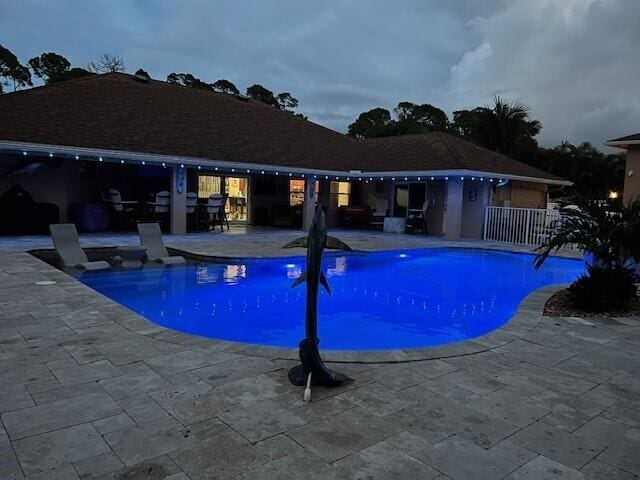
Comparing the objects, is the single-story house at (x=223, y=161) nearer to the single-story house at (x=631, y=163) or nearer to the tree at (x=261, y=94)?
the single-story house at (x=631, y=163)

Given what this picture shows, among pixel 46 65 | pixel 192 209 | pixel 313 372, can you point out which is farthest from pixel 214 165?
pixel 46 65

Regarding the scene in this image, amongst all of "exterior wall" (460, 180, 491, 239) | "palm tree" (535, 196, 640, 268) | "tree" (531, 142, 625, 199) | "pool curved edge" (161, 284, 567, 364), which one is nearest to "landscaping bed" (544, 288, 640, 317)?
"palm tree" (535, 196, 640, 268)

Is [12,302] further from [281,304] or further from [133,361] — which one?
[281,304]

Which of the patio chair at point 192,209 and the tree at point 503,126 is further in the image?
the tree at point 503,126

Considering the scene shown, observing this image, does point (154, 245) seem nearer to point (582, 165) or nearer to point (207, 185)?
point (207, 185)

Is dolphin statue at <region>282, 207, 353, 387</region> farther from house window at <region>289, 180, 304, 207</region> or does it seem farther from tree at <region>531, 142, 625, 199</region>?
tree at <region>531, 142, 625, 199</region>

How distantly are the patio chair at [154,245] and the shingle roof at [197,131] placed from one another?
4.45m

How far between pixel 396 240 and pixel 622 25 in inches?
344

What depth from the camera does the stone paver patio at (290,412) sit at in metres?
2.29

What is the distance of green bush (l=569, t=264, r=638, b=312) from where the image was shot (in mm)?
5887

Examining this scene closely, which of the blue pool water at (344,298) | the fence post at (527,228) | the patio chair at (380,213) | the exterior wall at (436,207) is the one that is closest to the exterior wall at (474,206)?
the exterior wall at (436,207)

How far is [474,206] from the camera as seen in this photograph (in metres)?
16.7

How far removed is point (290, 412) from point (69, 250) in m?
7.60

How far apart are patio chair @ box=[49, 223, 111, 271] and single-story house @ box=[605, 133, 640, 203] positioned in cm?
1380
